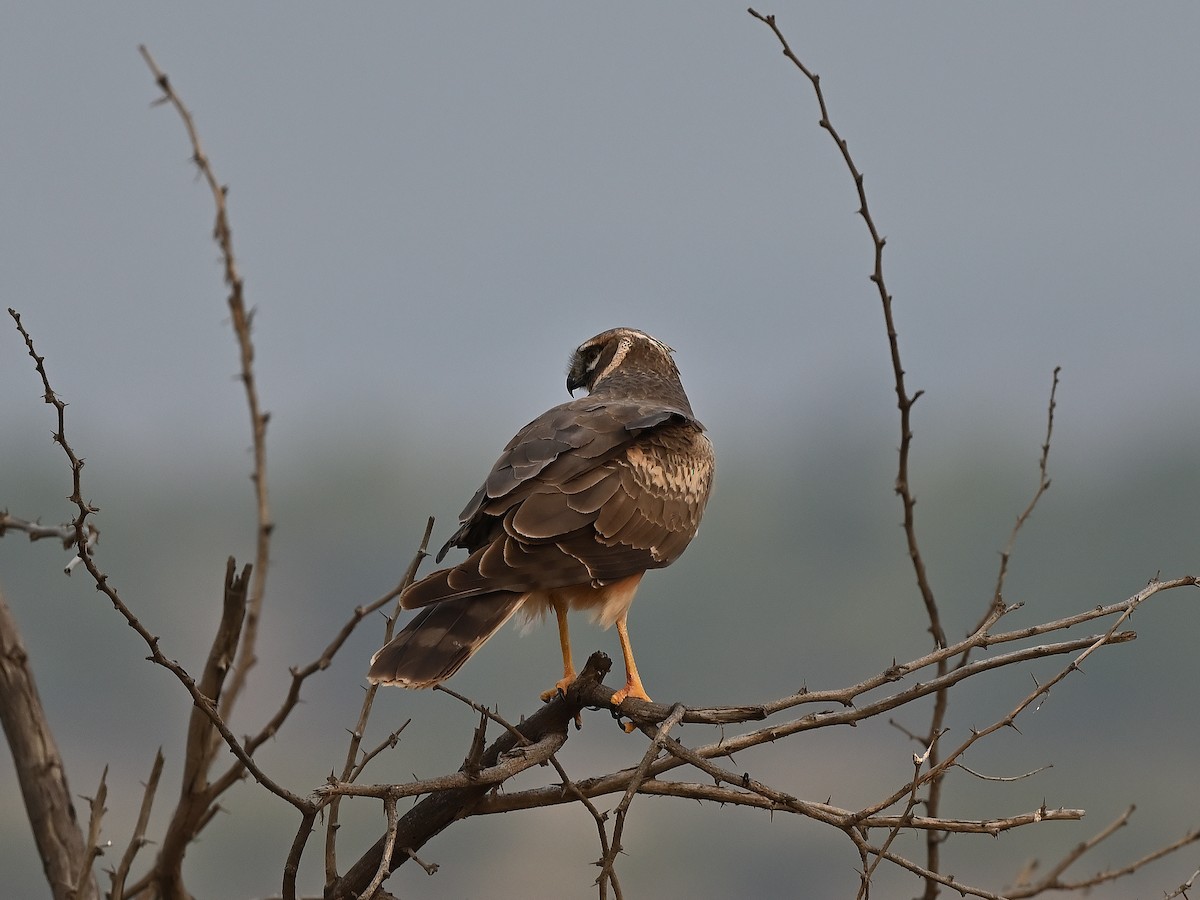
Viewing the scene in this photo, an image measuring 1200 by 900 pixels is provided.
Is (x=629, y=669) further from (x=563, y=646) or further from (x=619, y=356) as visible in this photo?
(x=619, y=356)

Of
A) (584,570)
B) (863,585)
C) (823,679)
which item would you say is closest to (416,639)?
(584,570)

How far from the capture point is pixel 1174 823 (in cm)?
6059

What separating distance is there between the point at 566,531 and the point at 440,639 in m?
0.91

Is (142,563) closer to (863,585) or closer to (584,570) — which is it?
(863,585)

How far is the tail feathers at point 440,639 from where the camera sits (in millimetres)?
4922

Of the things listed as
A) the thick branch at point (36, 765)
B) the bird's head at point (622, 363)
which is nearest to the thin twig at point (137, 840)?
the thick branch at point (36, 765)

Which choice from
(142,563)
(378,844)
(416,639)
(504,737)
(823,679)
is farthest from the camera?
(142,563)

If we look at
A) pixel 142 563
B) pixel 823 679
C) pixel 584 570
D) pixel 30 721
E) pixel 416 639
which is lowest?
pixel 30 721

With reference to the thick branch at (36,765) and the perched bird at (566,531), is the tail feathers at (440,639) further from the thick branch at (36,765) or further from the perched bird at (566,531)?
the thick branch at (36,765)

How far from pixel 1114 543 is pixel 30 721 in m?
108

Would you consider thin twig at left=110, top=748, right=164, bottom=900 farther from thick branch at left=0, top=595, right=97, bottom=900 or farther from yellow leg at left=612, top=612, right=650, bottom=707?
yellow leg at left=612, top=612, right=650, bottom=707

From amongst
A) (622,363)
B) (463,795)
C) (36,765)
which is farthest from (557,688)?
(622,363)

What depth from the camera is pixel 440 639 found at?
5.14 metres

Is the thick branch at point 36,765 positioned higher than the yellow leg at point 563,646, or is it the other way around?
the yellow leg at point 563,646
